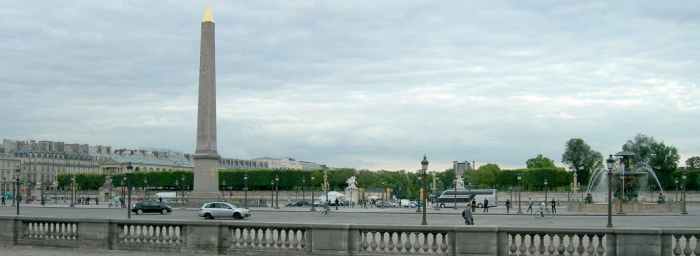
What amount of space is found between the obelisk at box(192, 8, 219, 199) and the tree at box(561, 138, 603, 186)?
322ft

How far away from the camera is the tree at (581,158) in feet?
520

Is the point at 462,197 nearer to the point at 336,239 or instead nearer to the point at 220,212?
the point at 220,212

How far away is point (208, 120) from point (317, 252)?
55.5 m

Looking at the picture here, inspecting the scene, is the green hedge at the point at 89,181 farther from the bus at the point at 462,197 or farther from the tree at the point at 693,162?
the tree at the point at 693,162

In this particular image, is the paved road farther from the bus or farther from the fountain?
the bus

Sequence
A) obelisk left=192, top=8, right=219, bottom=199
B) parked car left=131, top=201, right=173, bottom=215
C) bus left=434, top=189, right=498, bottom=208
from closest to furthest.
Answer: parked car left=131, top=201, right=173, bottom=215 < obelisk left=192, top=8, right=219, bottom=199 < bus left=434, top=189, right=498, bottom=208

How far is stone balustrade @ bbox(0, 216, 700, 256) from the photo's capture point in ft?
50.4

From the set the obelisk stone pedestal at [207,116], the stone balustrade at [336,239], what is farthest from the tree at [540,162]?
the stone balustrade at [336,239]

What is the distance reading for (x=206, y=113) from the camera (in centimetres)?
7112

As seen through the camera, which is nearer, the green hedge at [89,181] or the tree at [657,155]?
the tree at [657,155]

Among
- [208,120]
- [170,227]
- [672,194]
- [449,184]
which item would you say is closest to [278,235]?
[170,227]

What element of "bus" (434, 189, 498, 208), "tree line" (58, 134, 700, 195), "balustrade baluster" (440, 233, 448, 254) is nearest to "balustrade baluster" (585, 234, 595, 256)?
"balustrade baluster" (440, 233, 448, 254)

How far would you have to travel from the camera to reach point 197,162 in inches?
2906

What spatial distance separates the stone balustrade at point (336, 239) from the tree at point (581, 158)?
144752 millimetres
